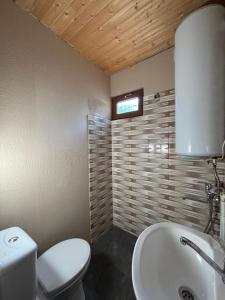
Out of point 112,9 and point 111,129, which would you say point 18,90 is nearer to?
point 112,9

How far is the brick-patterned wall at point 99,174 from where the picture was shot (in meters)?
1.71

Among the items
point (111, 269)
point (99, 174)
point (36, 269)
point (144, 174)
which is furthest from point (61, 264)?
point (144, 174)

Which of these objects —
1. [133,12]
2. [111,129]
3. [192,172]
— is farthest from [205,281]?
[133,12]

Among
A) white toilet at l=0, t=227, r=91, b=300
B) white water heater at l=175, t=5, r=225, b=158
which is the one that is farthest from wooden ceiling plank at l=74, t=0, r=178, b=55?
white toilet at l=0, t=227, r=91, b=300

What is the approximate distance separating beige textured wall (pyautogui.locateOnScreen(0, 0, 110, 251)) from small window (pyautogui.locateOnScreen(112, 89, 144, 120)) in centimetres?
44

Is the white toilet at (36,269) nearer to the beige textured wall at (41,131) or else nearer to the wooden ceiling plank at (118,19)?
the beige textured wall at (41,131)

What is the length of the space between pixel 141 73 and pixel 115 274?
81.9 inches

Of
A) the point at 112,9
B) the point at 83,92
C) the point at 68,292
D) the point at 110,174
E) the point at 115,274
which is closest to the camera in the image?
the point at 68,292

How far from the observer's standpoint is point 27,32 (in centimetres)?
114

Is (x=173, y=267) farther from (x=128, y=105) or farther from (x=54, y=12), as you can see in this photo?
(x=54, y=12)

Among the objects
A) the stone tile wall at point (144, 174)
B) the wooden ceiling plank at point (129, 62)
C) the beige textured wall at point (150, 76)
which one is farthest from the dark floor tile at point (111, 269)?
the wooden ceiling plank at point (129, 62)

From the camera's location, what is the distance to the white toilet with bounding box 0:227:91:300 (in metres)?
0.72

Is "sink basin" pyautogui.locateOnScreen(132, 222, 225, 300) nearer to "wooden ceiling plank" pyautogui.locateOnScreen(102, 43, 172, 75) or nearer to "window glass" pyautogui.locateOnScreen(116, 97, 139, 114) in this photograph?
"window glass" pyautogui.locateOnScreen(116, 97, 139, 114)

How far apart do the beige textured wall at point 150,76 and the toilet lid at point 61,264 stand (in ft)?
5.37
